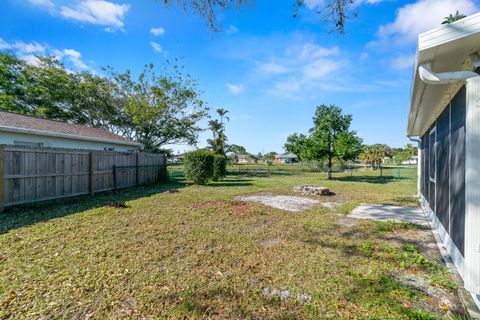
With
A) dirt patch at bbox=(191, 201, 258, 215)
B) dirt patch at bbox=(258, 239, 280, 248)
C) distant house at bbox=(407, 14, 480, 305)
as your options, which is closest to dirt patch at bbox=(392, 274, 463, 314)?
distant house at bbox=(407, 14, 480, 305)

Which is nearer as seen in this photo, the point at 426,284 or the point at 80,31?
the point at 426,284

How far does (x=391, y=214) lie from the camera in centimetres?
637

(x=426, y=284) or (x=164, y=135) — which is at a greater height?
(x=164, y=135)

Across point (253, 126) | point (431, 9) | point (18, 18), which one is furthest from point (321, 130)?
point (18, 18)

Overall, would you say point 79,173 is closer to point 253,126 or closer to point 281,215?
point 281,215

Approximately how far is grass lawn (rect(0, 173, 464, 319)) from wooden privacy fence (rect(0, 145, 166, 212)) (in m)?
1.32

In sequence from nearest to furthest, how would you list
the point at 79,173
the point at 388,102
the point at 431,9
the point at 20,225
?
the point at 431,9 → the point at 20,225 → the point at 79,173 → the point at 388,102

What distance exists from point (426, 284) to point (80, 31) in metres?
17.9

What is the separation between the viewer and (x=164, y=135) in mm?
21141

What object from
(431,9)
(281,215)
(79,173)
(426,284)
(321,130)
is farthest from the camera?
(321,130)

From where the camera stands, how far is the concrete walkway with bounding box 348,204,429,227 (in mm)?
5805

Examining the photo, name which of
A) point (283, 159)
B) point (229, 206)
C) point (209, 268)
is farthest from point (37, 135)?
point (283, 159)

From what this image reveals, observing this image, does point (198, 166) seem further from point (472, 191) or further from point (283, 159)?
point (283, 159)

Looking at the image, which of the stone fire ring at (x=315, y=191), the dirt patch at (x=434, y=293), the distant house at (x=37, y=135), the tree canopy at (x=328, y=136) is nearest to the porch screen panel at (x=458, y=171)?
the dirt patch at (x=434, y=293)
